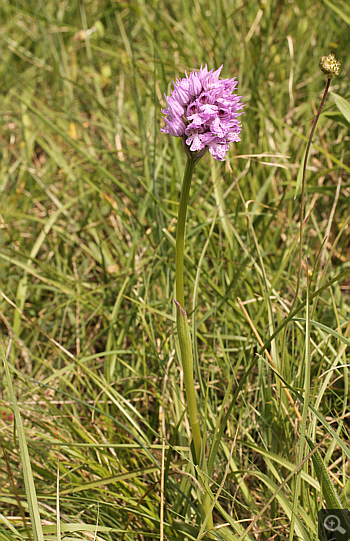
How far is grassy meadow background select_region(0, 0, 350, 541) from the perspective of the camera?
1.49 m

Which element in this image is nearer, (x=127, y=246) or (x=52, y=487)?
(x=52, y=487)

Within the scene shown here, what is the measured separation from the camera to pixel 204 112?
103 centimetres

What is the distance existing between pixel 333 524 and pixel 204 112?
1234 millimetres

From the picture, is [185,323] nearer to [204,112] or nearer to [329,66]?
[204,112]

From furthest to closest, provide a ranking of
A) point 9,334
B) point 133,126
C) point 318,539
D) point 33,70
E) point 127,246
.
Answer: point 33,70 < point 133,126 < point 127,246 < point 9,334 < point 318,539

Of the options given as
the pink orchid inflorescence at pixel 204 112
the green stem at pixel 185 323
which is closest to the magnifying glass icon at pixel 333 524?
the green stem at pixel 185 323

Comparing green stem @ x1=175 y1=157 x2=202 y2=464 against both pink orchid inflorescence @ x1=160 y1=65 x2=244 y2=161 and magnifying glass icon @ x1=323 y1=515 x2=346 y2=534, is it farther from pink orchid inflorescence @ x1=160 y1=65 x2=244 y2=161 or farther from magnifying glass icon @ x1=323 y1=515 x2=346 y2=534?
magnifying glass icon @ x1=323 y1=515 x2=346 y2=534

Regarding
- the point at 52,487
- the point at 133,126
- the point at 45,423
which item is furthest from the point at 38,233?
the point at 52,487

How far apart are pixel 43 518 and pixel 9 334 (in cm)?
100

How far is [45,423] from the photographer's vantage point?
5.92ft

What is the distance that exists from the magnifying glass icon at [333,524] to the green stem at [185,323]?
352mm

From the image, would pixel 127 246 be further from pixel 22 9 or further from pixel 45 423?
pixel 22 9

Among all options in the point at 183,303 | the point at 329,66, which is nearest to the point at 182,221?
the point at 183,303

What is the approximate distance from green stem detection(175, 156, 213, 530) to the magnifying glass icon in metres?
0.35
